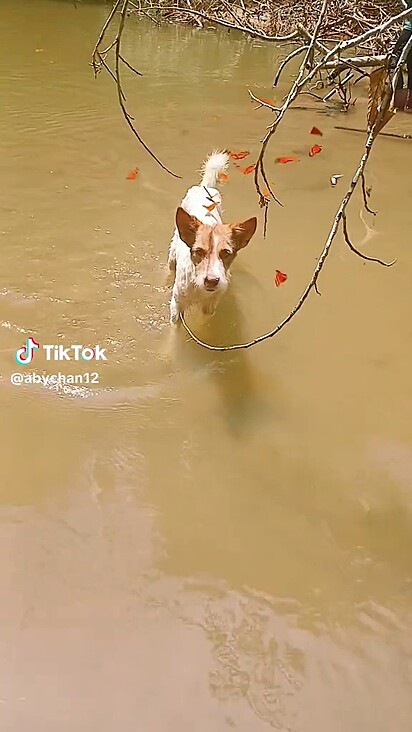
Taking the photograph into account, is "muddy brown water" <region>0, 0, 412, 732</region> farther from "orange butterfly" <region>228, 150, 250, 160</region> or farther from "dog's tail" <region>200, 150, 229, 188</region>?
"dog's tail" <region>200, 150, 229, 188</region>

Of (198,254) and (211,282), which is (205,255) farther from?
(211,282)

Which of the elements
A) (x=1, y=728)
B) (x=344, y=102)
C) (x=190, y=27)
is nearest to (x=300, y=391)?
(x=1, y=728)

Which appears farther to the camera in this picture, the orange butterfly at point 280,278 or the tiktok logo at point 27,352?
the orange butterfly at point 280,278

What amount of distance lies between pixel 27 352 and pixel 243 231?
61.3 inches

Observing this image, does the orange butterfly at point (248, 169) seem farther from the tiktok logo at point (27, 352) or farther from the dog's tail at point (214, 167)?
the tiktok logo at point (27, 352)

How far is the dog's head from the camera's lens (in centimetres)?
396

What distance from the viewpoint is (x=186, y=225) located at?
156 inches

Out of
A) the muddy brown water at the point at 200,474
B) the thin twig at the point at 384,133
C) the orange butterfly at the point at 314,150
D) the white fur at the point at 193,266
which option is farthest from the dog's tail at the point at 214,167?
the thin twig at the point at 384,133

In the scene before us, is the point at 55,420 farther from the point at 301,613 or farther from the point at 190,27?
the point at 190,27

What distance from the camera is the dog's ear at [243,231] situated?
3.99m

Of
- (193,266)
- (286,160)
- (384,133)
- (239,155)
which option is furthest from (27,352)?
(384,133)

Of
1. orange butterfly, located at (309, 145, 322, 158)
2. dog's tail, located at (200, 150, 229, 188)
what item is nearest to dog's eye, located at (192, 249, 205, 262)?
dog's tail, located at (200, 150, 229, 188)

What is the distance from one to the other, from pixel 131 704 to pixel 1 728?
0.47 m

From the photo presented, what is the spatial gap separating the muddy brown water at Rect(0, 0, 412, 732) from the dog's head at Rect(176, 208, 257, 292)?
0.71 m
